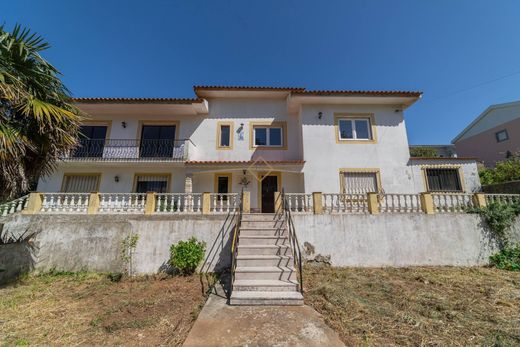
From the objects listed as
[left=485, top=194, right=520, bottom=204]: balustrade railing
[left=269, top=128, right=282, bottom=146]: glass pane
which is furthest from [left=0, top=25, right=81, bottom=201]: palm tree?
[left=485, top=194, right=520, bottom=204]: balustrade railing

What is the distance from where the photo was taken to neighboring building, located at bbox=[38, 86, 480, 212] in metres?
13.2

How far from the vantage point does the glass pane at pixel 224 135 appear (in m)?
14.9

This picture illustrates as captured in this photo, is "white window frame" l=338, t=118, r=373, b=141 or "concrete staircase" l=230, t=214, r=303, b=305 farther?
"white window frame" l=338, t=118, r=373, b=141

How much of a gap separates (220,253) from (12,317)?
5.68 m

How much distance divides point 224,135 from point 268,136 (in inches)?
119

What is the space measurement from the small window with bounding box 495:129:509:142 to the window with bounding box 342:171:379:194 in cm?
1944

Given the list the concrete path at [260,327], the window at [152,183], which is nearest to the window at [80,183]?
the window at [152,183]

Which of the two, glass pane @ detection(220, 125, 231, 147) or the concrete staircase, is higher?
glass pane @ detection(220, 125, 231, 147)

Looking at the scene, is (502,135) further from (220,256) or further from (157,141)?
(157,141)

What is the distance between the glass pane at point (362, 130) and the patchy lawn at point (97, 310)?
1236 cm

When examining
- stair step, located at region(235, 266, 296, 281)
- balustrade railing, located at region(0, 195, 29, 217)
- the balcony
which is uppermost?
the balcony

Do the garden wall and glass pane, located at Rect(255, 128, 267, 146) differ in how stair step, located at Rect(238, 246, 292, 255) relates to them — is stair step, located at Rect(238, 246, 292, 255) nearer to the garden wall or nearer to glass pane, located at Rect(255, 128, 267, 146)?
the garden wall

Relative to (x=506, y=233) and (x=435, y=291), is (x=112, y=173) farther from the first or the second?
(x=506, y=233)

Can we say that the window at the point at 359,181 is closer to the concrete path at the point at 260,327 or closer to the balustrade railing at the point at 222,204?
the balustrade railing at the point at 222,204
